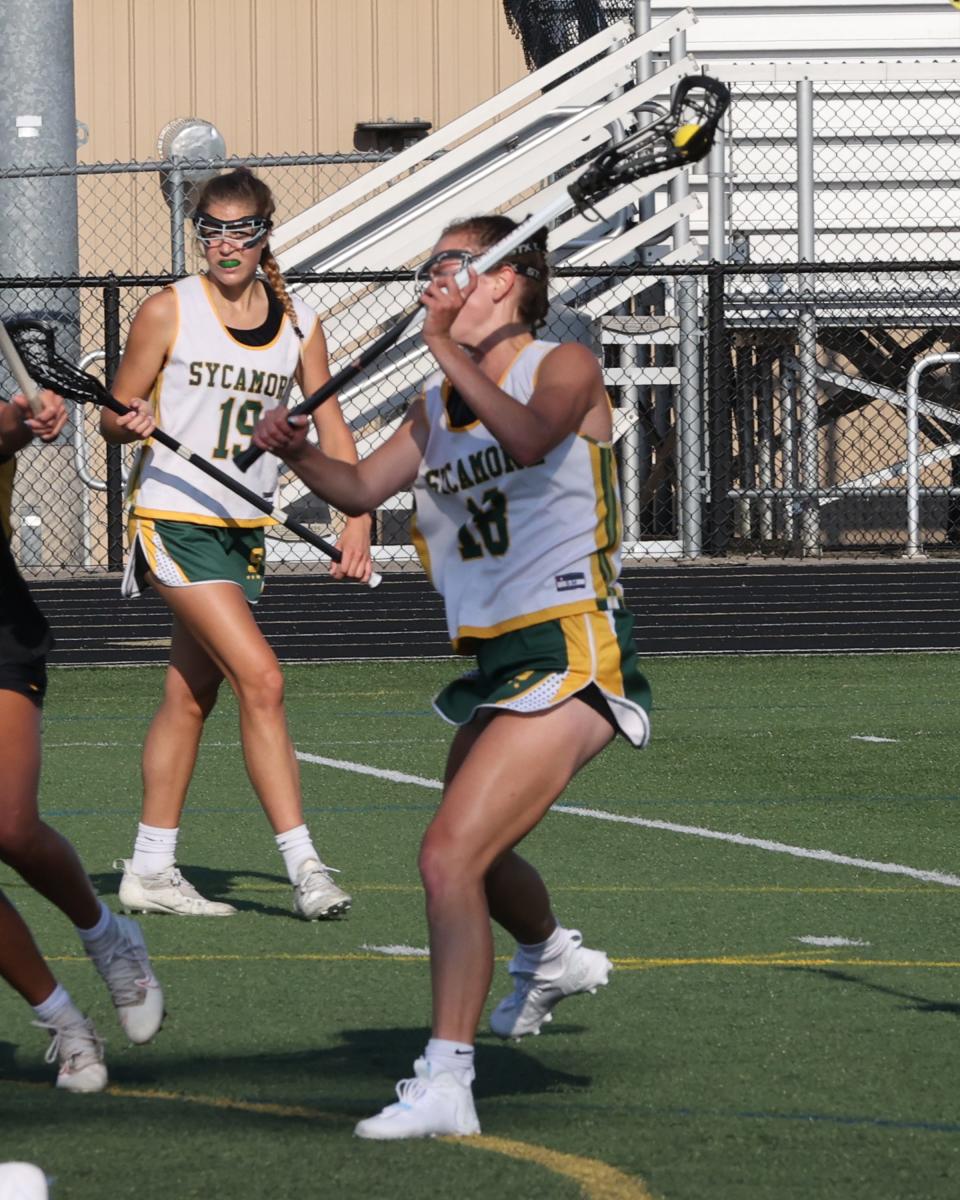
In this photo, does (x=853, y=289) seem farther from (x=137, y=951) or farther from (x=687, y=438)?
(x=137, y=951)

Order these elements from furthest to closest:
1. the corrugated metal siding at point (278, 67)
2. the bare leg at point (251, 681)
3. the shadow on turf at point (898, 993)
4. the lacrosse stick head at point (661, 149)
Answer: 1. the corrugated metal siding at point (278, 67)
2. the bare leg at point (251, 681)
3. the shadow on turf at point (898, 993)
4. the lacrosse stick head at point (661, 149)

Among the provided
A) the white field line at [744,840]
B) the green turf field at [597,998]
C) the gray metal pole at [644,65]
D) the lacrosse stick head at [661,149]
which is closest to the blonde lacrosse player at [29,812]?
the green turf field at [597,998]

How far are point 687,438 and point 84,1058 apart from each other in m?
11.7

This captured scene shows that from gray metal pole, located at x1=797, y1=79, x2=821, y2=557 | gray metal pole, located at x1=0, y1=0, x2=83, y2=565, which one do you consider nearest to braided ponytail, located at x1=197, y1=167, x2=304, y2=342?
gray metal pole, located at x1=0, y1=0, x2=83, y2=565

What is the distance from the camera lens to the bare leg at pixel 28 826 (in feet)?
14.3

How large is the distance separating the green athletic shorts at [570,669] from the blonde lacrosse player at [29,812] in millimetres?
881

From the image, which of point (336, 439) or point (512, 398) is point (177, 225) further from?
point (512, 398)

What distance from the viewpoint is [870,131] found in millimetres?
18516

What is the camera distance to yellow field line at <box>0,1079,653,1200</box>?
3648mm

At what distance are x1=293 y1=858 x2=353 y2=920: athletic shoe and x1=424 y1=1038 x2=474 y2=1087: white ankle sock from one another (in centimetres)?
217

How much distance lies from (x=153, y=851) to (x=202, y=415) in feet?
4.08

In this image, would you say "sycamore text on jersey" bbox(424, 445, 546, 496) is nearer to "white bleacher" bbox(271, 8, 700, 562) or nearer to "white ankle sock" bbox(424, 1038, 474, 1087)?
"white ankle sock" bbox(424, 1038, 474, 1087)

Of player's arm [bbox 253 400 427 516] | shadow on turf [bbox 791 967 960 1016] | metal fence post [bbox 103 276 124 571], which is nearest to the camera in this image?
player's arm [bbox 253 400 427 516]

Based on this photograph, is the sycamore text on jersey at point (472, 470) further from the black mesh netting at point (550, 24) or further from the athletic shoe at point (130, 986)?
the black mesh netting at point (550, 24)
